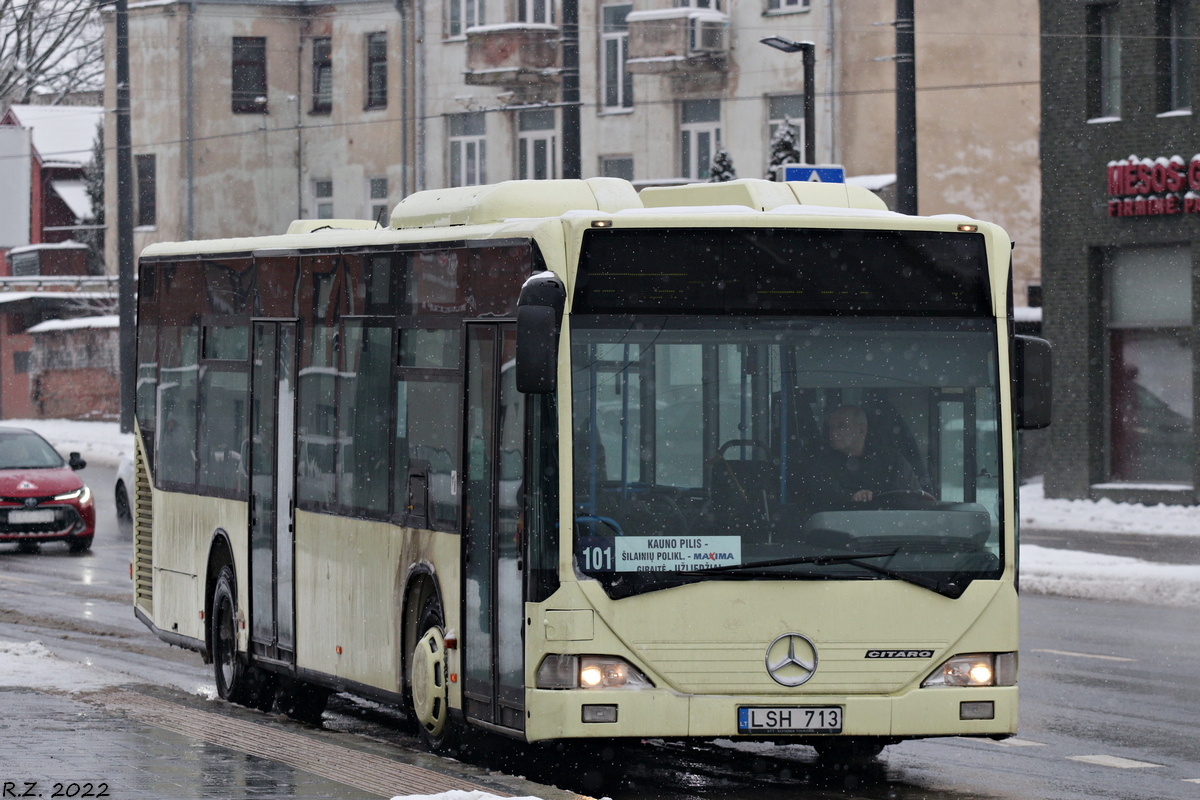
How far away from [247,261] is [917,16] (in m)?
34.8

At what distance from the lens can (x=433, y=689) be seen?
34.9 ft

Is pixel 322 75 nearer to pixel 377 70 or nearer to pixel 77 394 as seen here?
pixel 377 70

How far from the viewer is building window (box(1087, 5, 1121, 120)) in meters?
33.6

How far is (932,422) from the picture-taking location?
9.81m

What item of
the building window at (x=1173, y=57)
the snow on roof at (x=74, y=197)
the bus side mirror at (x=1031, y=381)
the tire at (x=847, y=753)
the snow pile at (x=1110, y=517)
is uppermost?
the snow on roof at (x=74, y=197)

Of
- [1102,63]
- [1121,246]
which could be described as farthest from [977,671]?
[1102,63]

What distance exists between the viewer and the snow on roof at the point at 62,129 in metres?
87.5

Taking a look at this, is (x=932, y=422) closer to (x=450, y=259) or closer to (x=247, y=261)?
(x=450, y=259)

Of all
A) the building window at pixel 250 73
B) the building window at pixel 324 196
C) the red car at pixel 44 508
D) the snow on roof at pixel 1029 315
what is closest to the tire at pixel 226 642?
the red car at pixel 44 508

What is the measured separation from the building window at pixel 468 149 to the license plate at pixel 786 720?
149ft

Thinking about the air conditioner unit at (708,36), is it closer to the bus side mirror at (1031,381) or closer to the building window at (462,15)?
the building window at (462,15)

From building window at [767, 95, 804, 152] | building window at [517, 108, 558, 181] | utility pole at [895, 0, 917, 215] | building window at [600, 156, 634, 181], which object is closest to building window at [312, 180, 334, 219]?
building window at [517, 108, 558, 181]

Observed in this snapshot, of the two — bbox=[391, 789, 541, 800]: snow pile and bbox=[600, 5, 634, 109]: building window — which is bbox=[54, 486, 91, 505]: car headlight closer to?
bbox=[391, 789, 541, 800]: snow pile

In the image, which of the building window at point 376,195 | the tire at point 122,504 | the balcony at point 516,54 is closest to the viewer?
the tire at point 122,504
